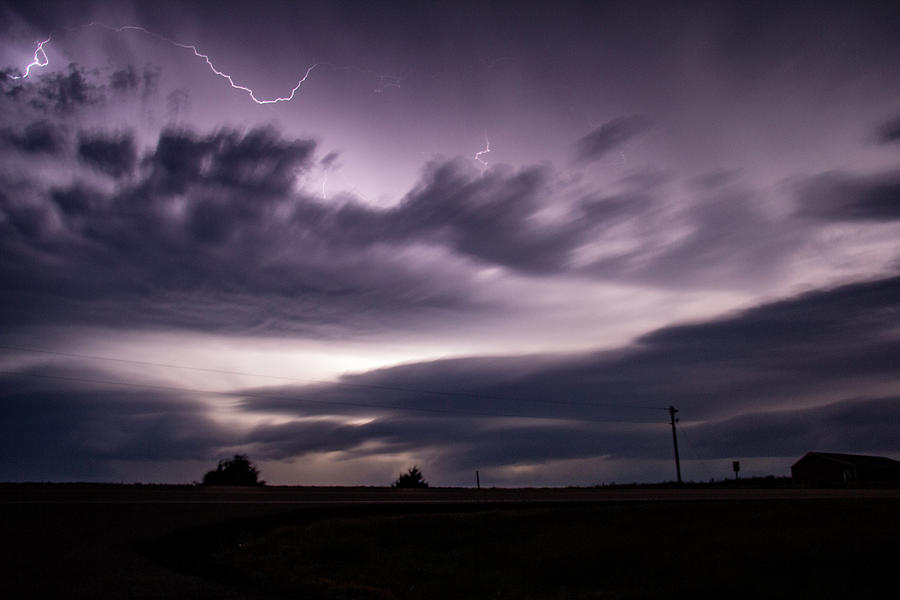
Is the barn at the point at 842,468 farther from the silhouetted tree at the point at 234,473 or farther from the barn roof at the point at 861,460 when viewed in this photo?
the silhouetted tree at the point at 234,473

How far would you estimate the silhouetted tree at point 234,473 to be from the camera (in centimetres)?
7494

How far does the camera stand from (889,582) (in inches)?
452

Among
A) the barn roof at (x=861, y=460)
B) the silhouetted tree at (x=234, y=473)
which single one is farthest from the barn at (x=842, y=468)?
the silhouetted tree at (x=234, y=473)

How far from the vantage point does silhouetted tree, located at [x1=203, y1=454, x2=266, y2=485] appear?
74938 mm

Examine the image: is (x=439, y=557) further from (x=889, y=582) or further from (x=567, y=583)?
(x=889, y=582)

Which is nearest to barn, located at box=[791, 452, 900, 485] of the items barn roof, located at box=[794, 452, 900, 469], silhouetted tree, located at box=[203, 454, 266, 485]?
barn roof, located at box=[794, 452, 900, 469]

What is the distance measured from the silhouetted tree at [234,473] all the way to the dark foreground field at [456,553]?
50.3m

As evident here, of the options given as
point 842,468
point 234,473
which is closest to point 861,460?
point 842,468

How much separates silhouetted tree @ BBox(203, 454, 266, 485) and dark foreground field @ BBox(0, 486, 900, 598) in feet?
165

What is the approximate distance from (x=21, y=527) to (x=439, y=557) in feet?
40.9

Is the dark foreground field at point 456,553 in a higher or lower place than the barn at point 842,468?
higher

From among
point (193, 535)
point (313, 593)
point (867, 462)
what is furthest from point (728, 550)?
point (867, 462)

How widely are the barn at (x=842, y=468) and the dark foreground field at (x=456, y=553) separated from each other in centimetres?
6943

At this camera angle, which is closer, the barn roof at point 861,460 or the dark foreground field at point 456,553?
the dark foreground field at point 456,553
